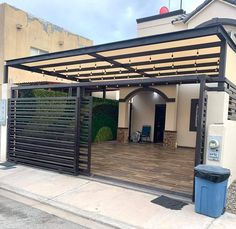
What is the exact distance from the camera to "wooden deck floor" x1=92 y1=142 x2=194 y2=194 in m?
6.52

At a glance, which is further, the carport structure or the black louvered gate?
the black louvered gate

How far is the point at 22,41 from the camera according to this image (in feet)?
53.6

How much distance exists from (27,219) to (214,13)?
1221cm

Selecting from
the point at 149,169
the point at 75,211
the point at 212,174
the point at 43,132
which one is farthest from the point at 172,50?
the point at 75,211

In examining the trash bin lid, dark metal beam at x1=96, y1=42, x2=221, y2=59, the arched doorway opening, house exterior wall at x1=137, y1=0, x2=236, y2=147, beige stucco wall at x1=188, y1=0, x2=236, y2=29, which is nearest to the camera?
the trash bin lid

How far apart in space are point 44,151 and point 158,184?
3.55 meters

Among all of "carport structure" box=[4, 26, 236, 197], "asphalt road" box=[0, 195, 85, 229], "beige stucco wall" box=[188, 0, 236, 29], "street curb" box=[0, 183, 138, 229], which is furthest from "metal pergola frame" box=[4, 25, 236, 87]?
"beige stucco wall" box=[188, 0, 236, 29]

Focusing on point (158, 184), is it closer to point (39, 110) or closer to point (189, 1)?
point (39, 110)

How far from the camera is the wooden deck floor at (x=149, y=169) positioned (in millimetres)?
6516

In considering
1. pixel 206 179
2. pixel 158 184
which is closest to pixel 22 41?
pixel 158 184

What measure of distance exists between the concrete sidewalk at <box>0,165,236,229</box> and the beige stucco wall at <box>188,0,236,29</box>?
10096mm

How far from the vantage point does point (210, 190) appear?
15.2 feet

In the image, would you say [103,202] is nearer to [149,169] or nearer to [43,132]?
[149,169]

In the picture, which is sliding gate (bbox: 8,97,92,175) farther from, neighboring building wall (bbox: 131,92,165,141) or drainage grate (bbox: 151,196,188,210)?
neighboring building wall (bbox: 131,92,165,141)
